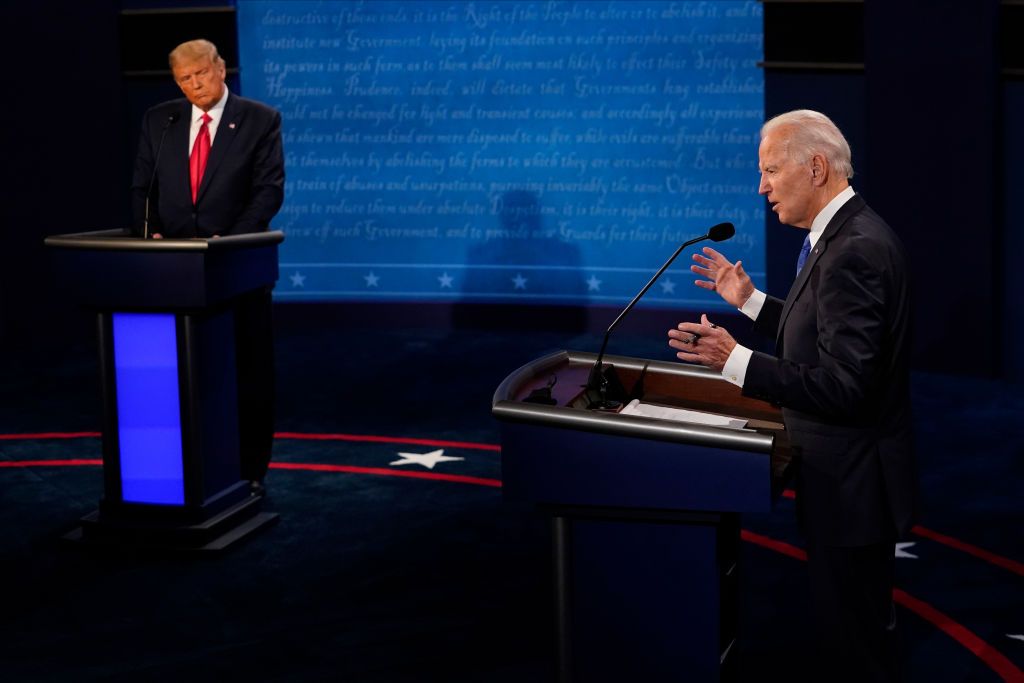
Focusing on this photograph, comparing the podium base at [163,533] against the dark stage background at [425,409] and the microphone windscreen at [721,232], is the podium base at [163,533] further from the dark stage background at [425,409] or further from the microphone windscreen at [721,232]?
the microphone windscreen at [721,232]

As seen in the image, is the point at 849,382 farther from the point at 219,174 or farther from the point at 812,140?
the point at 219,174

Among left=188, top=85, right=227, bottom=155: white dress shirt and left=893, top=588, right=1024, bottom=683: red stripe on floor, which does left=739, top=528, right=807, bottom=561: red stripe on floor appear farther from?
left=188, top=85, right=227, bottom=155: white dress shirt

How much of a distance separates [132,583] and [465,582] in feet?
3.49

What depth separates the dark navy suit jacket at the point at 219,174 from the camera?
4.85 metres

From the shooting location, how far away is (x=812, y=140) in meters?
2.64

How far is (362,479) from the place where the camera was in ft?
17.8

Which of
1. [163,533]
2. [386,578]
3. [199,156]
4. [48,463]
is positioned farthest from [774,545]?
[48,463]

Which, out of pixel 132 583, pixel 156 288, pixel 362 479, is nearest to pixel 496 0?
pixel 362 479

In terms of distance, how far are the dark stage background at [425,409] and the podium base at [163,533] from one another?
71 mm

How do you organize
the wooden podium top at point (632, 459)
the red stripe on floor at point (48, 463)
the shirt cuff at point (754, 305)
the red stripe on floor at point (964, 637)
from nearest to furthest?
the wooden podium top at point (632, 459)
the shirt cuff at point (754, 305)
the red stripe on floor at point (964, 637)
the red stripe on floor at point (48, 463)

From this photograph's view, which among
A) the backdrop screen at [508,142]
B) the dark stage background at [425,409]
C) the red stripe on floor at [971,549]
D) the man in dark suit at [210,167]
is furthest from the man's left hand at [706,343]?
the backdrop screen at [508,142]

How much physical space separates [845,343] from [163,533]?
281 cm

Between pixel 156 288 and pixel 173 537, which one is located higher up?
pixel 156 288

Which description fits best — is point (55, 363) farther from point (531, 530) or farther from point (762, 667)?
point (762, 667)
